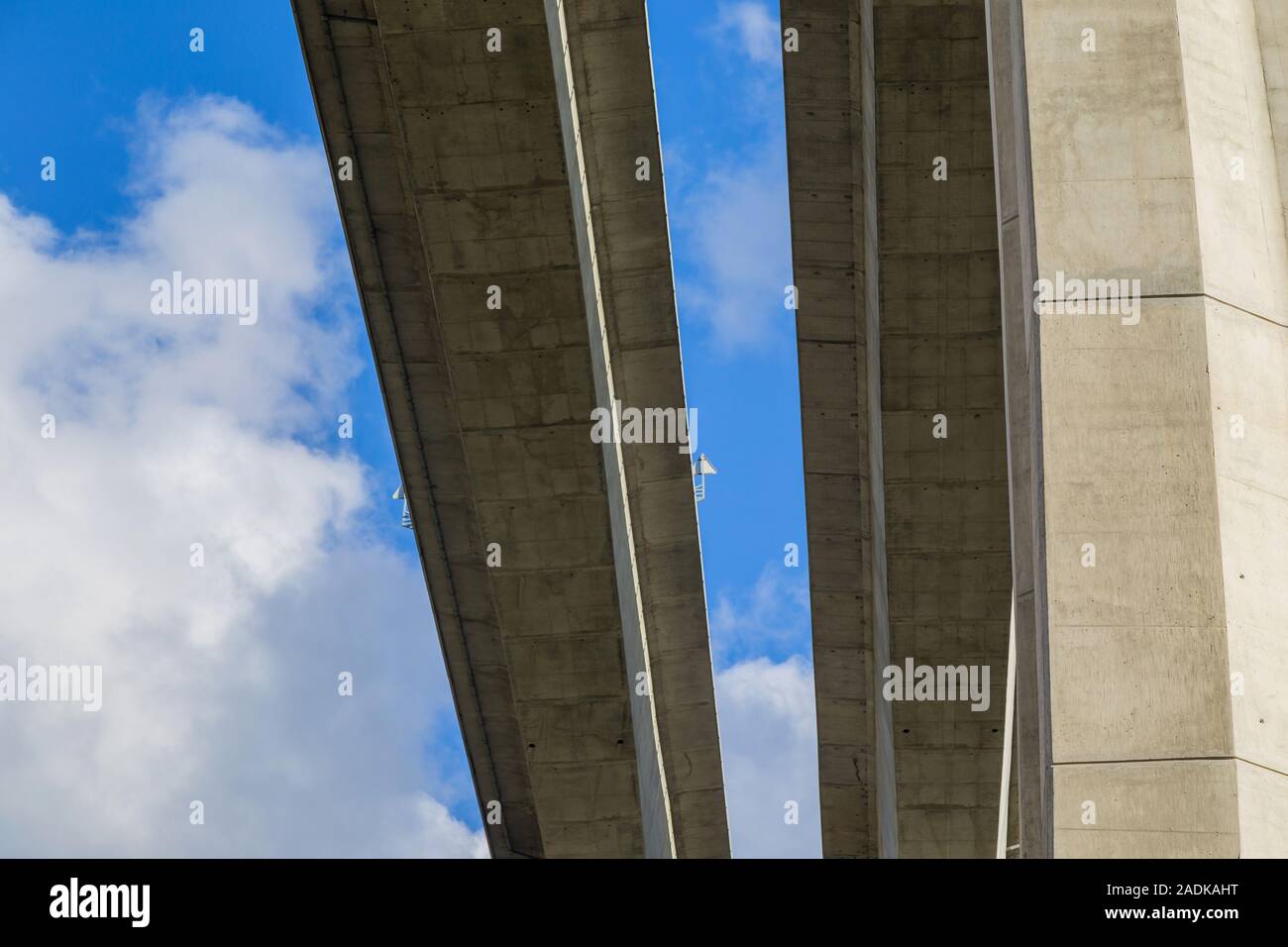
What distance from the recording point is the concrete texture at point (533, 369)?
14.0m

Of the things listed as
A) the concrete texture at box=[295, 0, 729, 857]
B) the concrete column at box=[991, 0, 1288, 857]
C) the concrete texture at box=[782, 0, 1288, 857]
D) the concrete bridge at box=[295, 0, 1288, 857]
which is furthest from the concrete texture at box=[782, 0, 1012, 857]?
the concrete column at box=[991, 0, 1288, 857]

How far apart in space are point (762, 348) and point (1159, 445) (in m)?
17.6

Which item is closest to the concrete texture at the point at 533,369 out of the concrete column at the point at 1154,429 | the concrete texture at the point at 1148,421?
the concrete texture at the point at 1148,421

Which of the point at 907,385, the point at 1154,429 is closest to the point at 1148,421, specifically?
the point at 1154,429

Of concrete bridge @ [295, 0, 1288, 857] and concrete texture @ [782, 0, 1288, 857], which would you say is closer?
concrete texture @ [782, 0, 1288, 857]

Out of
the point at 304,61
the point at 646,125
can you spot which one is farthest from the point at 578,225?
the point at 304,61

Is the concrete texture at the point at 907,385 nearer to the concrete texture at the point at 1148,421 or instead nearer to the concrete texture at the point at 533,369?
the concrete texture at the point at 533,369

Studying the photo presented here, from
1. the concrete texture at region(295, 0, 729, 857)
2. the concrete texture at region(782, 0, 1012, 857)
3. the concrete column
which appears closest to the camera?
the concrete column

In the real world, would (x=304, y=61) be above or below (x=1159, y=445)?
above

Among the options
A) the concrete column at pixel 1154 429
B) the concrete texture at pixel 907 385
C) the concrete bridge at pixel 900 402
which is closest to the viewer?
the concrete column at pixel 1154 429

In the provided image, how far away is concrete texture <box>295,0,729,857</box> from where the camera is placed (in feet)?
45.8

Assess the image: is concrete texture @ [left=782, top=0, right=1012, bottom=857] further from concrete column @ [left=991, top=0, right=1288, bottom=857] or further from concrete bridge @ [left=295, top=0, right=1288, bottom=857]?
concrete column @ [left=991, top=0, right=1288, bottom=857]

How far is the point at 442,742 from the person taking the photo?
191 feet
